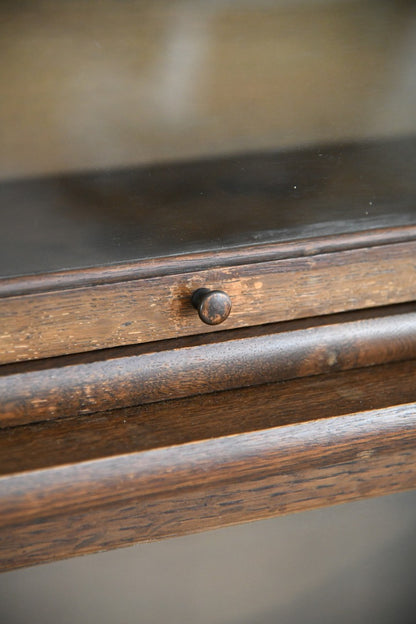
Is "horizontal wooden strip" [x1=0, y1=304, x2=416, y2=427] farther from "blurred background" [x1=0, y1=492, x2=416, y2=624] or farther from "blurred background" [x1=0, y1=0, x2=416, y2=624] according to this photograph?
"blurred background" [x1=0, y1=492, x2=416, y2=624]

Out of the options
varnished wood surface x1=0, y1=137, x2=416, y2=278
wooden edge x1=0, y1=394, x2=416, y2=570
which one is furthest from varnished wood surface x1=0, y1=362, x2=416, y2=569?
varnished wood surface x1=0, y1=137, x2=416, y2=278

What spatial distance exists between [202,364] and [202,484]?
0.27ft

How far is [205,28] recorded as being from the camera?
409mm

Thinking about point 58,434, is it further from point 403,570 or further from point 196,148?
point 403,570

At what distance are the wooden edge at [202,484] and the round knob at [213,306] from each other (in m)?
0.08

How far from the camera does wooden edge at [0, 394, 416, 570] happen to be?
1.23ft

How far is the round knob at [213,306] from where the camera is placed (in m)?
0.42

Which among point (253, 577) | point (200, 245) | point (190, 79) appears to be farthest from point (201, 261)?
point (253, 577)

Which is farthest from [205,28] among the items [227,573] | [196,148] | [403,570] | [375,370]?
[403,570]

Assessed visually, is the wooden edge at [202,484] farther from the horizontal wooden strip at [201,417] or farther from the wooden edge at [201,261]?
the wooden edge at [201,261]

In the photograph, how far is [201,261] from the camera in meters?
0.44

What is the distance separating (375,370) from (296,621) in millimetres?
373

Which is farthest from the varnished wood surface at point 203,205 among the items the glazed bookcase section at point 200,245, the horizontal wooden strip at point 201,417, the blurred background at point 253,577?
the blurred background at point 253,577

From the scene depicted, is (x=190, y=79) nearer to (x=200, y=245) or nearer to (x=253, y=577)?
(x=200, y=245)
